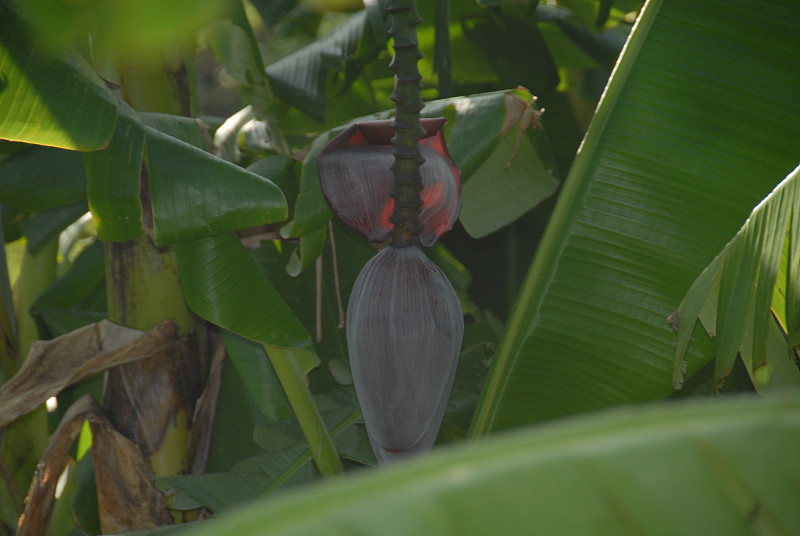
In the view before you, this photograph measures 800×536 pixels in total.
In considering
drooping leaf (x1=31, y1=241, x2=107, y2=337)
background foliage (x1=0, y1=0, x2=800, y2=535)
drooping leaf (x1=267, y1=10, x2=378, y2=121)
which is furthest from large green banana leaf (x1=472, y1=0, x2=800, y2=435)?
drooping leaf (x1=31, y1=241, x2=107, y2=337)

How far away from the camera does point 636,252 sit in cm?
77

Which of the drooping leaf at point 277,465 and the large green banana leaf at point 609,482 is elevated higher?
the large green banana leaf at point 609,482

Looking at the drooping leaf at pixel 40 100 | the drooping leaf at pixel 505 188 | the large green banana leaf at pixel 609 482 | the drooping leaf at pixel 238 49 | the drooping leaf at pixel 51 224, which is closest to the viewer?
the large green banana leaf at pixel 609 482

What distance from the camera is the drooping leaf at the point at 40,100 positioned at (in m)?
0.57

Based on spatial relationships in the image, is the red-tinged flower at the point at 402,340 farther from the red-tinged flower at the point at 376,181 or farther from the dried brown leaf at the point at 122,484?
the dried brown leaf at the point at 122,484

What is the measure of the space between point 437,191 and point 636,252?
330mm

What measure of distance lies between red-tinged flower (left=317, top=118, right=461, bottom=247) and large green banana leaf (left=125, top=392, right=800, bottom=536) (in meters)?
0.38

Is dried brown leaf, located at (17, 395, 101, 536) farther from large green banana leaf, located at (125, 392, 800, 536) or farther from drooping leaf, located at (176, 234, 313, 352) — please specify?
large green banana leaf, located at (125, 392, 800, 536)

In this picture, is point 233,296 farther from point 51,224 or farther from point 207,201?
point 51,224

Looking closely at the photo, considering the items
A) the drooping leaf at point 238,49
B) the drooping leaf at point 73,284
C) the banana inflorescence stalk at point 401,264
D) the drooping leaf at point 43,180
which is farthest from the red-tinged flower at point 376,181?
the drooping leaf at point 73,284

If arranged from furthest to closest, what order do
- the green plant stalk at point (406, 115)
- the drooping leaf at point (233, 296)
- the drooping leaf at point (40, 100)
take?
1. the drooping leaf at point (233, 296)
2. the drooping leaf at point (40, 100)
3. the green plant stalk at point (406, 115)

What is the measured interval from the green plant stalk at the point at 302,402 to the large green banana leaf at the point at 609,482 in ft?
1.99

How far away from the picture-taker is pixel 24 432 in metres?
1.14

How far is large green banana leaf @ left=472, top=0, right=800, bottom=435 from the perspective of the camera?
0.74 meters
